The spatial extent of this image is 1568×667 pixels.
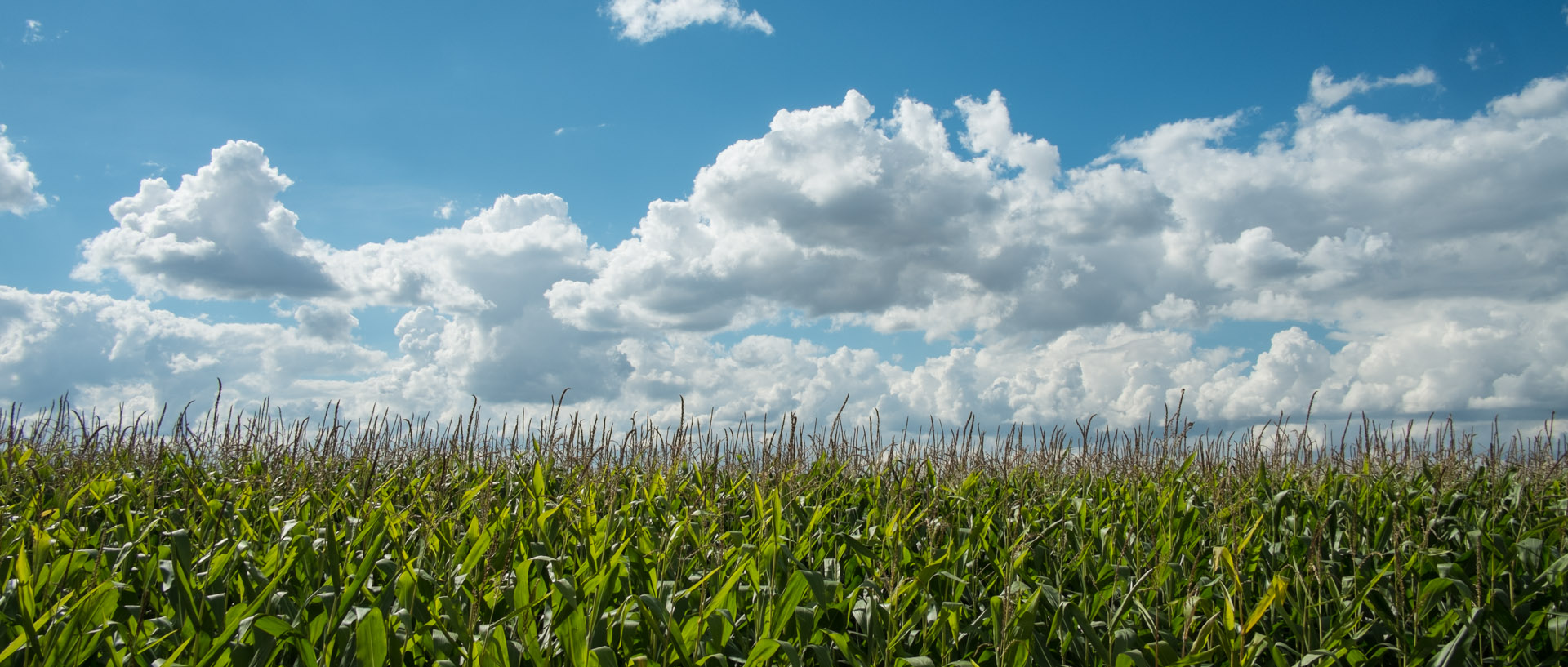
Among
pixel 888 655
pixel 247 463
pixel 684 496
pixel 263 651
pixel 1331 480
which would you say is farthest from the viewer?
pixel 247 463

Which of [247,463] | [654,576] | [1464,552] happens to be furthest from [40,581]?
[1464,552]

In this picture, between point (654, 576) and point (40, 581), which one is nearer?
point (40, 581)

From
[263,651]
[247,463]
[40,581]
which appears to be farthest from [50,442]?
[263,651]

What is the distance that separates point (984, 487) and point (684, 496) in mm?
3270

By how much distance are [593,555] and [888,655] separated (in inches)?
60.5

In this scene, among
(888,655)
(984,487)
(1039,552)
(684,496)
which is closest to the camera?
(888,655)

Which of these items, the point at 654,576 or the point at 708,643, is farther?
the point at 654,576

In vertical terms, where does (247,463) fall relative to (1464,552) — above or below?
below

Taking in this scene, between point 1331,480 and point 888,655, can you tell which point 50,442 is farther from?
point 1331,480

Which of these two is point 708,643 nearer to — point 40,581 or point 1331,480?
point 40,581

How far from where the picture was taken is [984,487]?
8328 mm

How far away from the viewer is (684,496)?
22.7 ft

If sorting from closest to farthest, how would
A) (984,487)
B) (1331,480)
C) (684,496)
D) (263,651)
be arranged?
(263,651) < (684,496) < (1331,480) < (984,487)

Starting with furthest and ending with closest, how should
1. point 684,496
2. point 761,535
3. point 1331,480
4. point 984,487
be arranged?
point 984,487, point 1331,480, point 684,496, point 761,535
